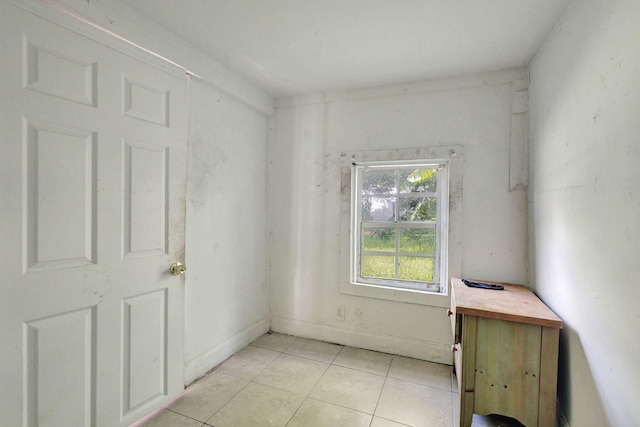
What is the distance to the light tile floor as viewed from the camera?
175cm

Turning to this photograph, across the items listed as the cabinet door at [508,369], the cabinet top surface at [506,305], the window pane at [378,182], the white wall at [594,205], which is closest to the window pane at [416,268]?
the cabinet top surface at [506,305]

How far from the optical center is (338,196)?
275 cm

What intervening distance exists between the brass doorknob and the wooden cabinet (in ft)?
5.66

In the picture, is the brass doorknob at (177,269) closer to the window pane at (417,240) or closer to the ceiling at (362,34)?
the ceiling at (362,34)

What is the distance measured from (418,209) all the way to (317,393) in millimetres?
1712

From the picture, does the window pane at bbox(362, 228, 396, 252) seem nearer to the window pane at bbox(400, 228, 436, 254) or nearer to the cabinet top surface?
the window pane at bbox(400, 228, 436, 254)

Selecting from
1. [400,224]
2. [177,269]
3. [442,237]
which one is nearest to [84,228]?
[177,269]

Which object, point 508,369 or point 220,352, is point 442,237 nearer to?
point 508,369

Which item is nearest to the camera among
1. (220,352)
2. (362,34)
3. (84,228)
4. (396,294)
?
(84,228)

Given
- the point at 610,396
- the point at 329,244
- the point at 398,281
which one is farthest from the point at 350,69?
the point at 610,396

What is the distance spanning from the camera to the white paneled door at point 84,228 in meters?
1.19

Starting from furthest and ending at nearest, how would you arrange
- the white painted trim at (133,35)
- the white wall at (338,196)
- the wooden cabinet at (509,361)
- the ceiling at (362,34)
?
1. the white wall at (338,196)
2. the ceiling at (362,34)
3. the wooden cabinet at (509,361)
4. the white painted trim at (133,35)

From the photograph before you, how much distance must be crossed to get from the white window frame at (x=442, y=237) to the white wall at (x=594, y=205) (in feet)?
2.04

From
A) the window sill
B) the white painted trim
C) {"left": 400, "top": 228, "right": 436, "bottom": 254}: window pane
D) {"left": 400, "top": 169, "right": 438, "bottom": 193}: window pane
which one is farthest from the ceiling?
the window sill
